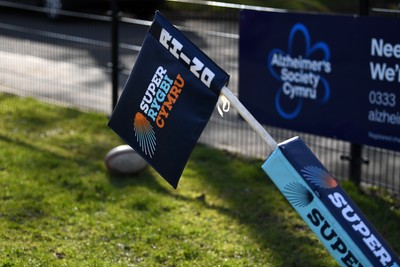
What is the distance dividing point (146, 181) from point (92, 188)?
548mm

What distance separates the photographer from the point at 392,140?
7.04 meters

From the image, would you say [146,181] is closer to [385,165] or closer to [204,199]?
[204,199]

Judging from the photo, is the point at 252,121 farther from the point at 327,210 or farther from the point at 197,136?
the point at 327,210

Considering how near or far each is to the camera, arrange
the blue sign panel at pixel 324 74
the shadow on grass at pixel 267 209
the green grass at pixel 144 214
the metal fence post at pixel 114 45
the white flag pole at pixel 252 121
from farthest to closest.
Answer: the metal fence post at pixel 114 45 < the blue sign panel at pixel 324 74 < the shadow on grass at pixel 267 209 < the green grass at pixel 144 214 < the white flag pole at pixel 252 121

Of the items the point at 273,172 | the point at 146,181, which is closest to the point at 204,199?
the point at 146,181

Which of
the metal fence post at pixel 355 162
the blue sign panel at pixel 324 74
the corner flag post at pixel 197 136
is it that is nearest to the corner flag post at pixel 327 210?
the corner flag post at pixel 197 136

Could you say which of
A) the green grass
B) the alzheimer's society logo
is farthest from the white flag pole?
the alzheimer's society logo

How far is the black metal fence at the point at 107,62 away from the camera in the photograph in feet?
27.8

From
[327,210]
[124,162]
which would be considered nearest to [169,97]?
[327,210]

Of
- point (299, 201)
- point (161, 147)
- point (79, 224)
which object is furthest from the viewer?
point (79, 224)

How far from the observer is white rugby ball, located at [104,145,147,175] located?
7.80 m

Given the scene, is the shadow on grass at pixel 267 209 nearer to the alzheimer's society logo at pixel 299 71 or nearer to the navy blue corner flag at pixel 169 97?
the alzheimer's society logo at pixel 299 71

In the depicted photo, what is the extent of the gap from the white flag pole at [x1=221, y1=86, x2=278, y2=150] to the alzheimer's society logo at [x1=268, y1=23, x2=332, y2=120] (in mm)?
3203

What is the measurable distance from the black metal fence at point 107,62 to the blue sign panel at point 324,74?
0.38 metres
